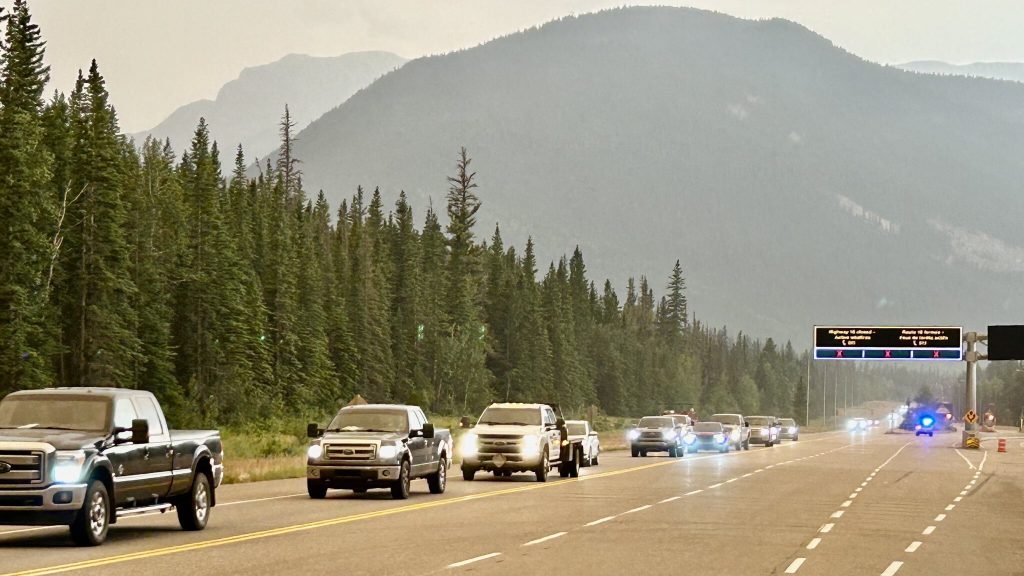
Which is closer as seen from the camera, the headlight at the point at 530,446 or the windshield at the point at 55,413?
the windshield at the point at 55,413

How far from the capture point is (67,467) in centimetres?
1895

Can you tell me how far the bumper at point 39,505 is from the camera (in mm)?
18688

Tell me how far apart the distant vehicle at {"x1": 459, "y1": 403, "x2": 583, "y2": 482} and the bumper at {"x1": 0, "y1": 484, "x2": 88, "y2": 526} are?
21.4m

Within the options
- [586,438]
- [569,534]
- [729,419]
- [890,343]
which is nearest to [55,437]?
[569,534]

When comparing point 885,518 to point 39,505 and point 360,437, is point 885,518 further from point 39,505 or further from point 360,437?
point 39,505

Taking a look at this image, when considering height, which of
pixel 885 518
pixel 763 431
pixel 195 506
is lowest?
pixel 763 431

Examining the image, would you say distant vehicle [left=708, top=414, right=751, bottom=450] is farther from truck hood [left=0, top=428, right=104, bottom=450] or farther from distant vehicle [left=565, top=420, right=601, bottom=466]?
truck hood [left=0, top=428, right=104, bottom=450]

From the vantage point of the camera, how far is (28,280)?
67250 millimetres

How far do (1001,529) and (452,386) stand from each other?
377ft

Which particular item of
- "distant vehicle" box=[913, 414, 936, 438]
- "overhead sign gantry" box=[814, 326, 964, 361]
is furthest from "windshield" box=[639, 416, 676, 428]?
"distant vehicle" box=[913, 414, 936, 438]

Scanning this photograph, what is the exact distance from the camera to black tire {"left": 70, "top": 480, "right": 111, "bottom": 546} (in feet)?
63.4

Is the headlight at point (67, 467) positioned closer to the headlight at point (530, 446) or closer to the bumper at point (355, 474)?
the bumper at point (355, 474)

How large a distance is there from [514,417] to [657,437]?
1001 inches

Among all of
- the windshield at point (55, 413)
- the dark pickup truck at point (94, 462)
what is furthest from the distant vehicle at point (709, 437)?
the windshield at point (55, 413)
